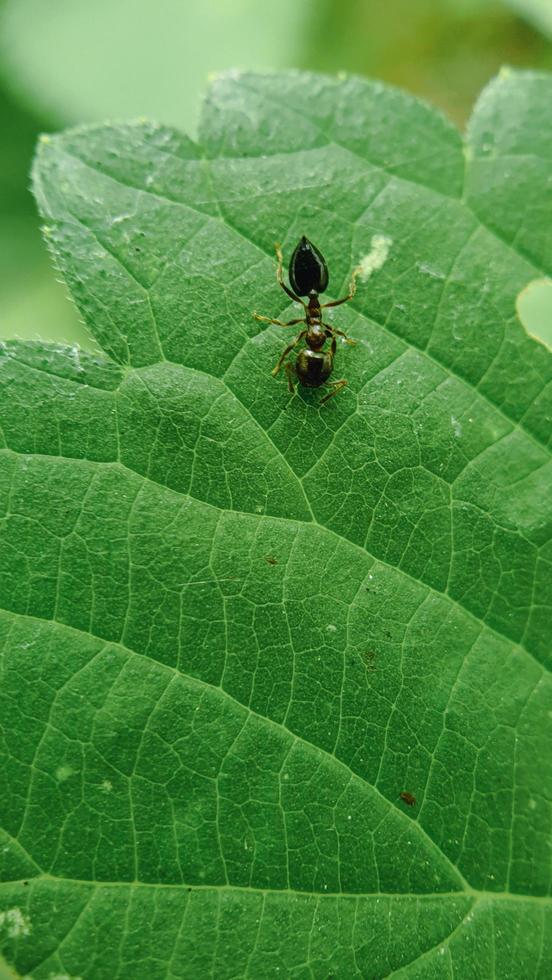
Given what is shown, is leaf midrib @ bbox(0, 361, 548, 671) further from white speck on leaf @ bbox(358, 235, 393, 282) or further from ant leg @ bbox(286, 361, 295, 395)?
white speck on leaf @ bbox(358, 235, 393, 282)

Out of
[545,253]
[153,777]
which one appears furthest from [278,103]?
[153,777]

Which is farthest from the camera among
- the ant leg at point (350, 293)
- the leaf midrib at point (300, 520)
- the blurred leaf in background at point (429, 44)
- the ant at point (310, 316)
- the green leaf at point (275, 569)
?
the blurred leaf in background at point (429, 44)

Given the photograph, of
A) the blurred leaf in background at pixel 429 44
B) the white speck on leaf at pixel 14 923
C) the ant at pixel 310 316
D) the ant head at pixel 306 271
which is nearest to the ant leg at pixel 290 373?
the ant at pixel 310 316

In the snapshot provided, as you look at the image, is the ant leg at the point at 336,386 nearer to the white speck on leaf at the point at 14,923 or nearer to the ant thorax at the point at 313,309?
the ant thorax at the point at 313,309

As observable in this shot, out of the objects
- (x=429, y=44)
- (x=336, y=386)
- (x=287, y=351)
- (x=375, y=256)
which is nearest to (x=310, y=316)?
(x=287, y=351)

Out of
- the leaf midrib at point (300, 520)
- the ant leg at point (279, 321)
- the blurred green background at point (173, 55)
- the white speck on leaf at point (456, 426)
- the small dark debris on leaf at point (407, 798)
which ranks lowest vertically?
the small dark debris on leaf at point (407, 798)

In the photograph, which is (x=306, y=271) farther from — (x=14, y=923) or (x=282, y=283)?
(x=14, y=923)
